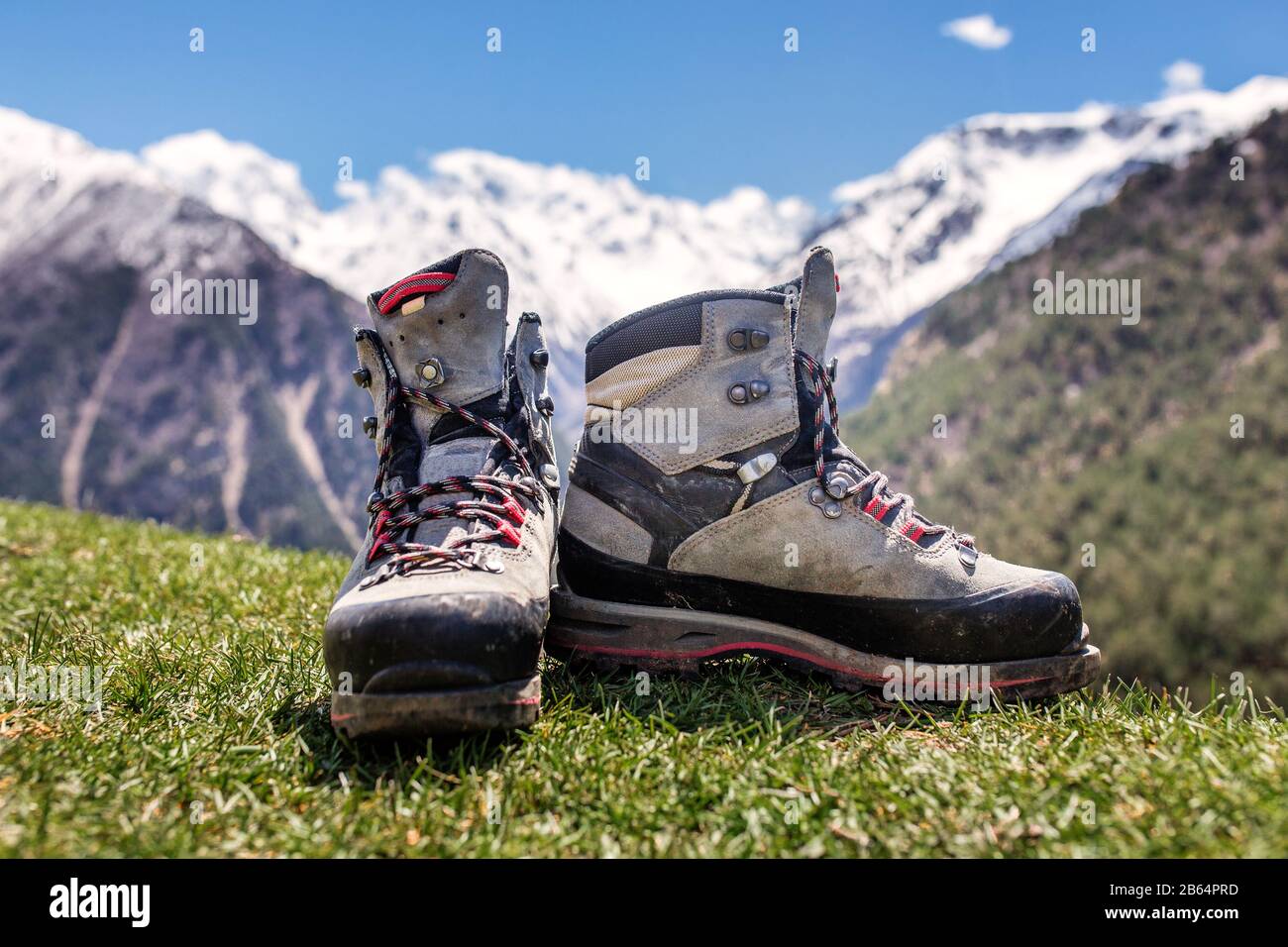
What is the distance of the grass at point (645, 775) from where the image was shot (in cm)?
212

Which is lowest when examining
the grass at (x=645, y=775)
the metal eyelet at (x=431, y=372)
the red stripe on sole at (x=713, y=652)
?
the grass at (x=645, y=775)

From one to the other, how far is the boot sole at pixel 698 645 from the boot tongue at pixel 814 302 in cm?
121

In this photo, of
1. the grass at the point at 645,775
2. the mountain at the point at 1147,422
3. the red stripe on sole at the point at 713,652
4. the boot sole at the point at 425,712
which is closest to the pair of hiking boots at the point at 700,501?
the red stripe on sole at the point at 713,652

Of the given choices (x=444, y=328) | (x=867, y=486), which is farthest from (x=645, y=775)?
(x=444, y=328)

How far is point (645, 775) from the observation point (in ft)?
8.46

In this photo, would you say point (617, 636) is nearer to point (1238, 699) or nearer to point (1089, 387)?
point (1238, 699)

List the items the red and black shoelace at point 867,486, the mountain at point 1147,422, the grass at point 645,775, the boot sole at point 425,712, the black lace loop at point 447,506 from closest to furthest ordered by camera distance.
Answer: the grass at point 645,775 → the boot sole at point 425,712 → the black lace loop at point 447,506 → the red and black shoelace at point 867,486 → the mountain at point 1147,422

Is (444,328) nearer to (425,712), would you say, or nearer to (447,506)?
(447,506)

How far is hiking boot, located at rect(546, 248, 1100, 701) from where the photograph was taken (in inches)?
134

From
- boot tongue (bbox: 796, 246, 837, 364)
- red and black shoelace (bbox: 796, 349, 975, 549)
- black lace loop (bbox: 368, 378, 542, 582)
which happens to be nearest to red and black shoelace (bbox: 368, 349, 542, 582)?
black lace loop (bbox: 368, 378, 542, 582)

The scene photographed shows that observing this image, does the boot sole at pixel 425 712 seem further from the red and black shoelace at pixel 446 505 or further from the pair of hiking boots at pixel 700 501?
the pair of hiking boots at pixel 700 501

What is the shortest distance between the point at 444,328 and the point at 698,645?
1.70 m

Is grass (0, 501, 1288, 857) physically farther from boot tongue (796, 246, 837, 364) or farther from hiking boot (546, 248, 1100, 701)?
boot tongue (796, 246, 837, 364)
